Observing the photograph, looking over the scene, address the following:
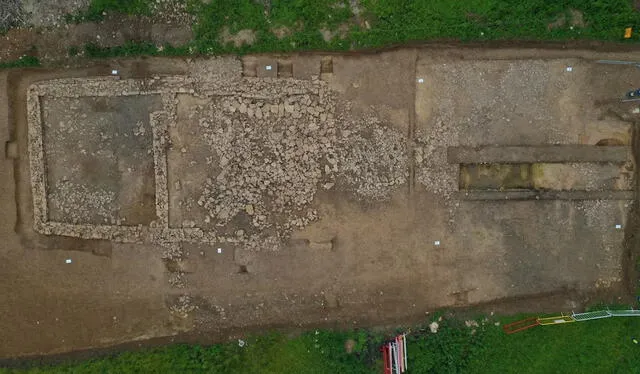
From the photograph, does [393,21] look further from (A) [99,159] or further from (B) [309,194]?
(A) [99,159]

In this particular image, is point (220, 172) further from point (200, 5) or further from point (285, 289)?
point (200, 5)

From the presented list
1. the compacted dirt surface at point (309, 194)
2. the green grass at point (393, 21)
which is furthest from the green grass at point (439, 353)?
the green grass at point (393, 21)

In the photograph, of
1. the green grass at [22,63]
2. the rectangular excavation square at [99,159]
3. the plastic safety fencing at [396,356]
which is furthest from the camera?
the green grass at [22,63]

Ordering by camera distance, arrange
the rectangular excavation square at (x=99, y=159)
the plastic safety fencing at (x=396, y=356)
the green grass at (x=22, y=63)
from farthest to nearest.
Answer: the green grass at (x=22, y=63) → the rectangular excavation square at (x=99, y=159) → the plastic safety fencing at (x=396, y=356)

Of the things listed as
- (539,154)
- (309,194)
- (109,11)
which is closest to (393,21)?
(309,194)

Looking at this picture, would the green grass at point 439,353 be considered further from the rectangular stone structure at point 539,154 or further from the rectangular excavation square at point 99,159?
the rectangular stone structure at point 539,154

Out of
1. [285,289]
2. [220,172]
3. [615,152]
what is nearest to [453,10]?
[615,152]
